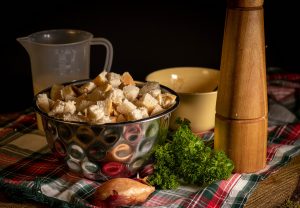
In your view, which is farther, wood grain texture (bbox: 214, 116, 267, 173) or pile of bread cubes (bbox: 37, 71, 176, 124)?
wood grain texture (bbox: 214, 116, 267, 173)

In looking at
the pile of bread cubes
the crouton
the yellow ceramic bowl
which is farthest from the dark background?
the crouton

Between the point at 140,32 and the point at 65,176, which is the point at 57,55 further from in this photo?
the point at 140,32

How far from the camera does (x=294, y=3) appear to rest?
1.94 meters

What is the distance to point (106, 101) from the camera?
3.53 feet

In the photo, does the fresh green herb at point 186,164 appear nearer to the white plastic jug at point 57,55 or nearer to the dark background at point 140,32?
the white plastic jug at point 57,55

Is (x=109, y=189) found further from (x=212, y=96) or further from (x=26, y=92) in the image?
(x=26, y=92)

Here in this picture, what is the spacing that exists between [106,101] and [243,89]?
29cm

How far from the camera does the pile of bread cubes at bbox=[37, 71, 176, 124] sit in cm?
106

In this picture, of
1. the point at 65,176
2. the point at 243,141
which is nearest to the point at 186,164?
the point at 243,141

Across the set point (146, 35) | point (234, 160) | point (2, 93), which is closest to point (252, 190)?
point (234, 160)

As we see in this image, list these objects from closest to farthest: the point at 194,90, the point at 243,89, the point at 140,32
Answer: the point at 243,89 → the point at 194,90 → the point at 140,32

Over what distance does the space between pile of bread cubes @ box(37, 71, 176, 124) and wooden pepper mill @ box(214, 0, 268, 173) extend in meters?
0.13

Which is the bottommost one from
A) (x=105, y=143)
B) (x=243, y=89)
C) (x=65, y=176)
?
(x=65, y=176)

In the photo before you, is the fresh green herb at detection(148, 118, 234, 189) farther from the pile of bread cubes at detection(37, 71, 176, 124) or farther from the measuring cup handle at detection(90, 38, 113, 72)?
the measuring cup handle at detection(90, 38, 113, 72)
